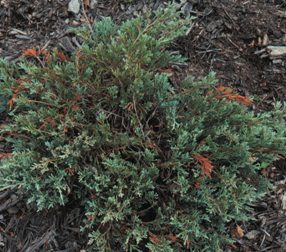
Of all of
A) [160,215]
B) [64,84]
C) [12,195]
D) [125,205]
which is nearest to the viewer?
[125,205]

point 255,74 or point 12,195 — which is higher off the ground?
point 255,74

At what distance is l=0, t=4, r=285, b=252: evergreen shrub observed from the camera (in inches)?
88.9

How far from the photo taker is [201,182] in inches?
91.4

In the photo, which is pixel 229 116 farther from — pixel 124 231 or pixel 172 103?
pixel 124 231

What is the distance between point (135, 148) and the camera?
2646mm

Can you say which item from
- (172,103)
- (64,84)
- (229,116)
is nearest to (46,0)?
(64,84)

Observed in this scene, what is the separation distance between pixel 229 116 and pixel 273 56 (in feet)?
5.12

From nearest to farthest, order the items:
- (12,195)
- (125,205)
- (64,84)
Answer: (125,205), (64,84), (12,195)

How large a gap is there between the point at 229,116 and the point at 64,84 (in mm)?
1847

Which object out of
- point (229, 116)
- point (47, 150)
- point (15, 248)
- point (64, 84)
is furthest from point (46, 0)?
point (15, 248)

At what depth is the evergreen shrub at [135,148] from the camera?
226 centimetres

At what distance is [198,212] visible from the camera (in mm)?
2293

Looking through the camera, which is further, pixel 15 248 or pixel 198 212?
pixel 15 248

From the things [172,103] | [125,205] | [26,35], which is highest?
[26,35]
